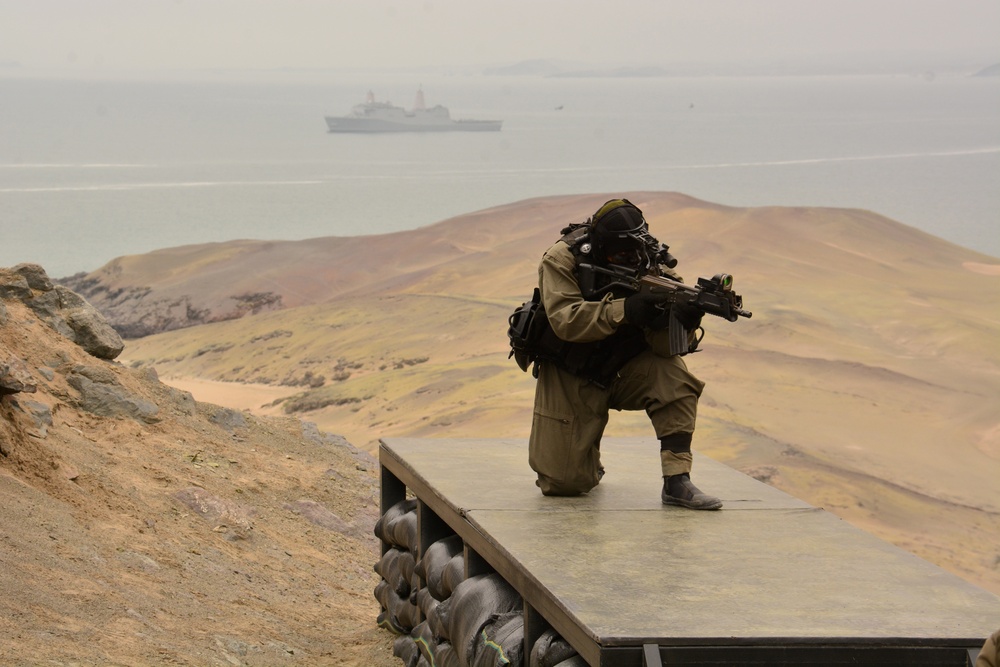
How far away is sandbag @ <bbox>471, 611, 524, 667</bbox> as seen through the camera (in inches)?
194

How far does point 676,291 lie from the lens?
5.50 m

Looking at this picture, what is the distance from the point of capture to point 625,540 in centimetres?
527

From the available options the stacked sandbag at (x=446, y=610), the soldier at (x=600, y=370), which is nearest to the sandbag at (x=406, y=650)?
the stacked sandbag at (x=446, y=610)

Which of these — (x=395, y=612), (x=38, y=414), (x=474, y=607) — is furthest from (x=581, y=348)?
(x=38, y=414)

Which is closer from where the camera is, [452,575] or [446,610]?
[446,610]

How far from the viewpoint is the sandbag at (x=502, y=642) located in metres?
4.93

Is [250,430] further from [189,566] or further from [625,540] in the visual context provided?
[625,540]

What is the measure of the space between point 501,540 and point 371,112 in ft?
241

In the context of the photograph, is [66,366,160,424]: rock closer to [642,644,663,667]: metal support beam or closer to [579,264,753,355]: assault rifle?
[579,264,753,355]: assault rifle

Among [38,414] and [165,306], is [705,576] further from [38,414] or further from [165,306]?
[165,306]

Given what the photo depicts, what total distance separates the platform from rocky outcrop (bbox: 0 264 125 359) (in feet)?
17.2

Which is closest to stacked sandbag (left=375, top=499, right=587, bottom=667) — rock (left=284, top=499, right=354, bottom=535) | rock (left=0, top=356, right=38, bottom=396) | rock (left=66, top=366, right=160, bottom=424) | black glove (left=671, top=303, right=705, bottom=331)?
black glove (left=671, top=303, right=705, bottom=331)

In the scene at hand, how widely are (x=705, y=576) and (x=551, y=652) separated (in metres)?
0.64

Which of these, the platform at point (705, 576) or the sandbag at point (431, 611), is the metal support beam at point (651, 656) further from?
the sandbag at point (431, 611)
